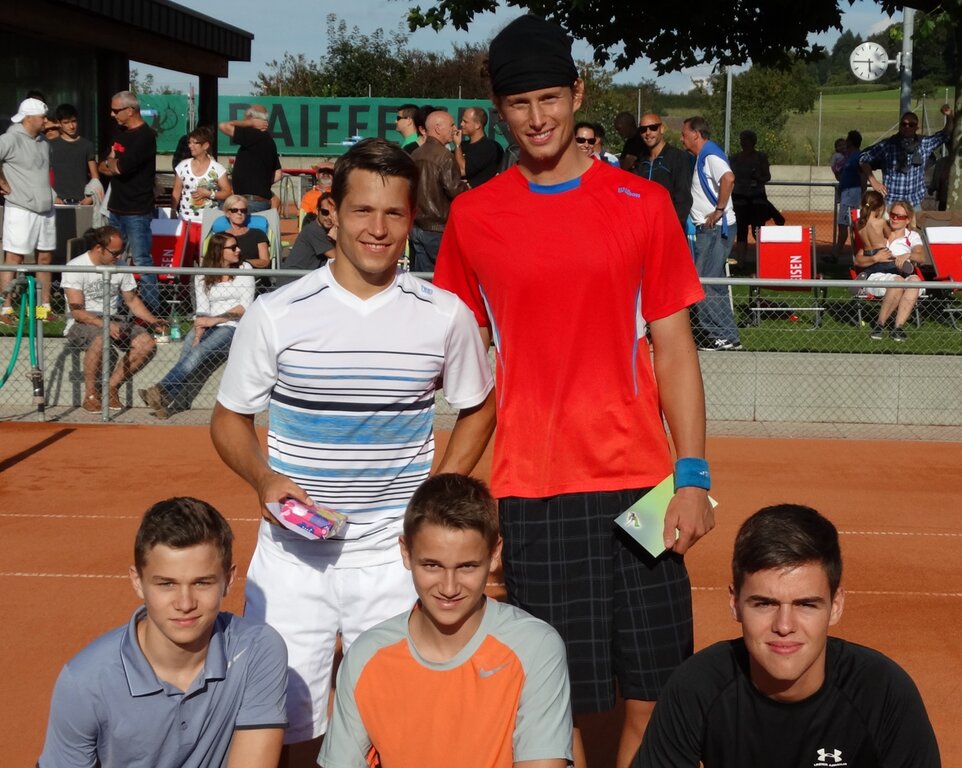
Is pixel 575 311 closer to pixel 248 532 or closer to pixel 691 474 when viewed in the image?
pixel 691 474

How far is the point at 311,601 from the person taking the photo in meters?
3.64

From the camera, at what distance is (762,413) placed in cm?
1168

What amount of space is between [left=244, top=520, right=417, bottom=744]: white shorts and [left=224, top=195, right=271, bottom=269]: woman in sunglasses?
911 centimetres

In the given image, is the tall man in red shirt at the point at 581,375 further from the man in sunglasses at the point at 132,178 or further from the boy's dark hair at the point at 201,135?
the boy's dark hair at the point at 201,135

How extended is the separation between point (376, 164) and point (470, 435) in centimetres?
83

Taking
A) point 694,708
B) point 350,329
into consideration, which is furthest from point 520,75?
point 694,708

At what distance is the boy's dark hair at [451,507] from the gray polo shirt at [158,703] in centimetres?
55

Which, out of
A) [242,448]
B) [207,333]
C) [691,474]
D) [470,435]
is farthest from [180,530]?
[207,333]

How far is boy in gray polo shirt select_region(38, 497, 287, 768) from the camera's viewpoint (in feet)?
11.3

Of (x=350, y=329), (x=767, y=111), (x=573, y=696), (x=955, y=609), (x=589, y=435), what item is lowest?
(x=955, y=609)

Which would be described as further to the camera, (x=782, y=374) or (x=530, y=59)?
(x=782, y=374)

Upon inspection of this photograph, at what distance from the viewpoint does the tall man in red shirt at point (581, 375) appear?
3.52 m

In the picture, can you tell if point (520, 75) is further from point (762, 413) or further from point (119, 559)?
point (762, 413)

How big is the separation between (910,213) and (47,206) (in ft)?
29.0
